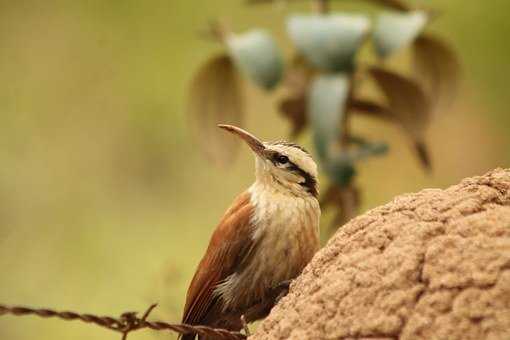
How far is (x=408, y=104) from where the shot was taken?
510 centimetres

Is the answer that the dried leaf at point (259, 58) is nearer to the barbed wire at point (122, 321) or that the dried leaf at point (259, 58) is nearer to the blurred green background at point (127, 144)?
the blurred green background at point (127, 144)

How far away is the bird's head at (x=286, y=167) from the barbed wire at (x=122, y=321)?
2.20 ft

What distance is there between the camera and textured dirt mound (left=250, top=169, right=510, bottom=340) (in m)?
2.36

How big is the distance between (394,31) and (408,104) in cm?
34

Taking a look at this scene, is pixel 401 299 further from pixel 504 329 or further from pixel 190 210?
pixel 190 210

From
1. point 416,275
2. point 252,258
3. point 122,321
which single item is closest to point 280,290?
point 252,258

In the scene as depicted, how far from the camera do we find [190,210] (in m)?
7.18

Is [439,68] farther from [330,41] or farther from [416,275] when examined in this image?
[416,275]

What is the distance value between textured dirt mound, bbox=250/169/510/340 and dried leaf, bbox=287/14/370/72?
2140 mm

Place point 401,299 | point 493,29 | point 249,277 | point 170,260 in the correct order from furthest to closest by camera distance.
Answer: point 493,29
point 170,260
point 249,277
point 401,299

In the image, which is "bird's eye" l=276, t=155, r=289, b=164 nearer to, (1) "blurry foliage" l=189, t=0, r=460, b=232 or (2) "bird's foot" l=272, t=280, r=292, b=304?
(2) "bird's foot" l=272, t=280, r=292, b=304

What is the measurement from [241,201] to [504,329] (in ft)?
4.72

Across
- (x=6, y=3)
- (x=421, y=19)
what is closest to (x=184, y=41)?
(x=6, y=3)

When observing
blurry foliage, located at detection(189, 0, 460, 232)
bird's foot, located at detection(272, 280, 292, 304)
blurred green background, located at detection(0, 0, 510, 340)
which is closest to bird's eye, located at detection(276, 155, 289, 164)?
bird's foot, located at detection(272, 280, 292, 304)
